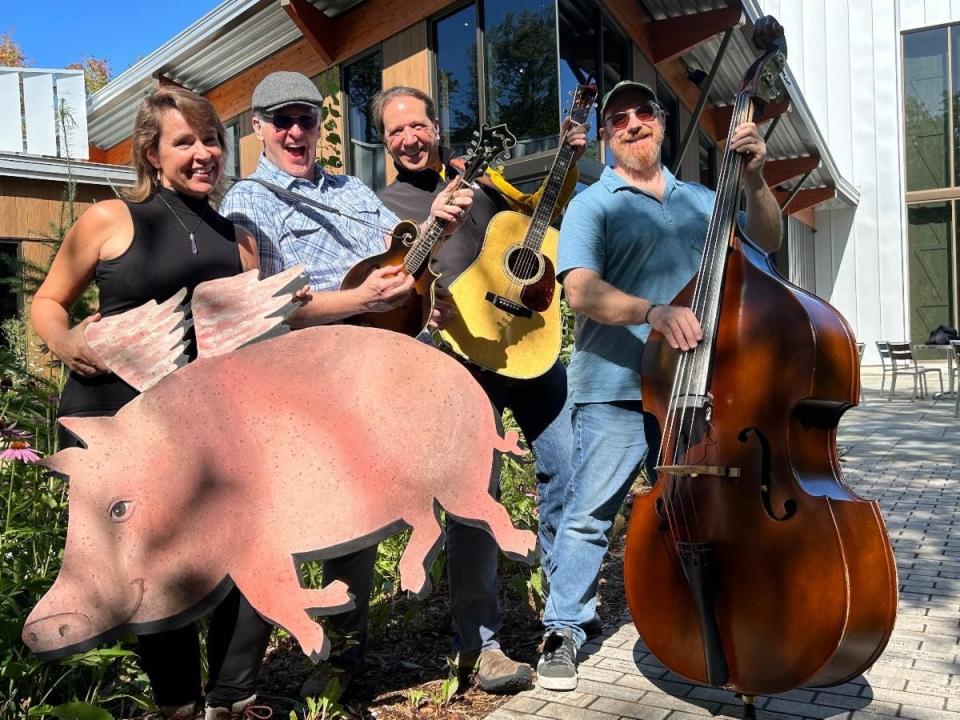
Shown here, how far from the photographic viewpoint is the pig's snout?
4.66 feet

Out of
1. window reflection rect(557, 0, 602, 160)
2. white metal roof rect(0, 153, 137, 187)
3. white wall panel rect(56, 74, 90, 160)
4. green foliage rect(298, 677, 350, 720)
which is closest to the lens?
green foliage rect(298, 677, 350, 720)

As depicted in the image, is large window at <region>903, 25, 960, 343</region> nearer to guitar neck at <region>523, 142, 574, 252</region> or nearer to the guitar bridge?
guitar neck at <region>523, 142, 574, 252</region>

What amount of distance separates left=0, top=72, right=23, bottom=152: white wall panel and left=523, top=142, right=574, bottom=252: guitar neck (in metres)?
11.4

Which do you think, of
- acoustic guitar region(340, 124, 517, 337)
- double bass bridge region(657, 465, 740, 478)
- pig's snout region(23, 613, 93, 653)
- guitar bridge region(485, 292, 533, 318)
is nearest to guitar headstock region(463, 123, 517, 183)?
acoustic guitar region(340, 124, 517, 337)

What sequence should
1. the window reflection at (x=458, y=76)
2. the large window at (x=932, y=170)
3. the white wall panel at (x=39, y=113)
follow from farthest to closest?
the large window at (x=932, y=170) < the white wall panel at (x=39, y=113) < the window reflection at (x=458, y=76)

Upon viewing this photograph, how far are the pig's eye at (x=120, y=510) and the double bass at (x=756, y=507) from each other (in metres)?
1.35

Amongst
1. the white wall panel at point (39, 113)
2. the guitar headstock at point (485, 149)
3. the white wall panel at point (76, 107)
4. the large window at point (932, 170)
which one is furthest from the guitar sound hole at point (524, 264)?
the large window at point (932, 170)

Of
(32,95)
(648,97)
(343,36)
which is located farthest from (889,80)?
(648,97)

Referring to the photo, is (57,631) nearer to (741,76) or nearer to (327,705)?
(327,705)

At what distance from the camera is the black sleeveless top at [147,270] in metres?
1.82

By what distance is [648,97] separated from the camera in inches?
111

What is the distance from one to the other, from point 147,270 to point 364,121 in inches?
345

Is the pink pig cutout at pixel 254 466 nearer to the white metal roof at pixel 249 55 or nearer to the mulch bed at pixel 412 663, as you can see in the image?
the mulch bed at pixel 412 663

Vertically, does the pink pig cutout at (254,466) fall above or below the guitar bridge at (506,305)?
below
